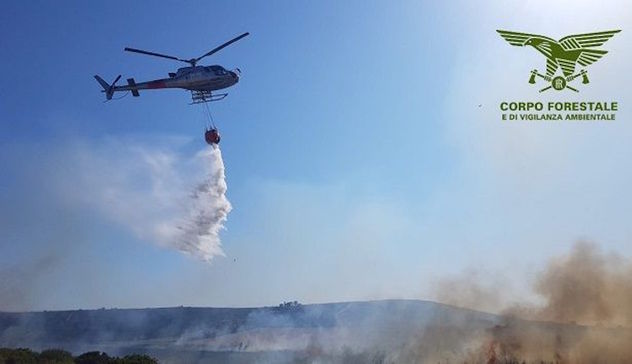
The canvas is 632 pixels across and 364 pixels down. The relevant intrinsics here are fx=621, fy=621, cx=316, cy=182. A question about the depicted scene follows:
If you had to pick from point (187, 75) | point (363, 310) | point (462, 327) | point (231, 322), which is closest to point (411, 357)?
point (462, 327)

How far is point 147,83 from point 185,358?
94.2 metres

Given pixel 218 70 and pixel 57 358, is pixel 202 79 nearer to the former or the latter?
pixel 218 70

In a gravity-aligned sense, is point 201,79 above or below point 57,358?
above

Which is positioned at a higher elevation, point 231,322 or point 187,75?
point 187,75

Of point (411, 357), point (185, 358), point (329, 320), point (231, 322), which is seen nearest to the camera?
point (411, 357)

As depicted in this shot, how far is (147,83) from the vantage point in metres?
84.1

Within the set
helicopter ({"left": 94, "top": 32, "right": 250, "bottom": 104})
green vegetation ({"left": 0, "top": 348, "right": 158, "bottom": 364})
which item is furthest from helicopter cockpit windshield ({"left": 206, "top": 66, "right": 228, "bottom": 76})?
green vegetation ({"left": 0, "top": 348, "right": 158, "bottom": 364})

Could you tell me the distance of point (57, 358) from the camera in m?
102

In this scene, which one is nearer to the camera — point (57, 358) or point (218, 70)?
point (218, 70)

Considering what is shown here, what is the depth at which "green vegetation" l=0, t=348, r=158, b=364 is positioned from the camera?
97000 mm

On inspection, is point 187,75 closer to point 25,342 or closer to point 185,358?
point 185,358

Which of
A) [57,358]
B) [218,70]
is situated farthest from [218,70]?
[57,358]

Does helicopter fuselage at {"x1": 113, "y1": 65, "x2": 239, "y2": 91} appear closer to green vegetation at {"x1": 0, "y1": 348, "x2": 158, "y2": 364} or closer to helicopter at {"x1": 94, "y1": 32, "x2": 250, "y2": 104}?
helicopter at {"x1": 94, "y1": 32, "x2": 250, "y2": 104}

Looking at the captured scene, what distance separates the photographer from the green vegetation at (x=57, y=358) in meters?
97.0
